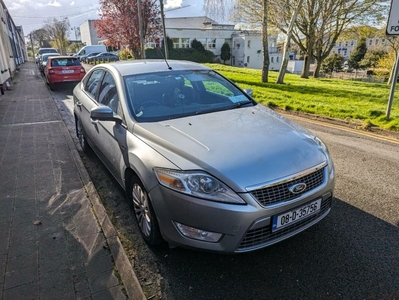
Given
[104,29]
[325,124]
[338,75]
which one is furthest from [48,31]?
[325,124]

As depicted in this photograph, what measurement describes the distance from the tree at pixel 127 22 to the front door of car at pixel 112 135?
2521 centimetres

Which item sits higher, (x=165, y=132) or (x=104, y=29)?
(x=104, y=29)

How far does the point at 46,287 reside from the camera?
228 centimetres

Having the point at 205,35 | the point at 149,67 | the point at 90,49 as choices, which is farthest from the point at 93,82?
the point at 205,35

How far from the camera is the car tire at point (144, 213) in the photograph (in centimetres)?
259

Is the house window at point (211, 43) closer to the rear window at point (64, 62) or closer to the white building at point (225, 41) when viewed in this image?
the white building at point (225, 41)

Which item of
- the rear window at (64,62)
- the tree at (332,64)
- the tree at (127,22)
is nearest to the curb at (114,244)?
the rear window at (64,62)

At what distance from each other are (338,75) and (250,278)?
4300 cm

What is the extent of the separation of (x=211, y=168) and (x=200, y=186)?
0.53ft

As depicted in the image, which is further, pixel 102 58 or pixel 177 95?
pixel 102 58

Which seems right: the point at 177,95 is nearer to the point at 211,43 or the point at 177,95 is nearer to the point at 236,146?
the point at 236,146

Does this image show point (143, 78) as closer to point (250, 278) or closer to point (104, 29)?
point (250, 278)

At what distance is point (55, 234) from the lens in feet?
9.67

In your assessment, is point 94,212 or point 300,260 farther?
point 94,212
